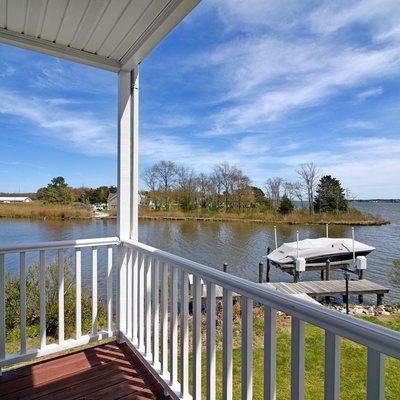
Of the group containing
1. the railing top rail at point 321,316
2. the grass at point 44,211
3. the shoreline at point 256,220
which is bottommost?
the railing top rail at point 321,316

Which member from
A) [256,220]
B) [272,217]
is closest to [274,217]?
[272,217]

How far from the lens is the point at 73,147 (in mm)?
5812

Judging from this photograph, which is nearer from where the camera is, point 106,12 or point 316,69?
point 106,12

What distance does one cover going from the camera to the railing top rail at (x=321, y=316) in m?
0.67

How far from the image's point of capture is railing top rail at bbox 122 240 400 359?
0.67 metres

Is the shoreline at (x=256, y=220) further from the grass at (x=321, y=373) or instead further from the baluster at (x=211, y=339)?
the baluster at (x=211, y=339)

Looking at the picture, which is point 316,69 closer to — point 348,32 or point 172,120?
point 348,32

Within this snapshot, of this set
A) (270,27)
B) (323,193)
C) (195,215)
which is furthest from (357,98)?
Result: (195,215)

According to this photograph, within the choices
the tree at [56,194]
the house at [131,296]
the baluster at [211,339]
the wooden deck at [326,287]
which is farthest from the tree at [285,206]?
the tree at [56,194]

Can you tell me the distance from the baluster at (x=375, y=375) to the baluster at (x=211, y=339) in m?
0.72

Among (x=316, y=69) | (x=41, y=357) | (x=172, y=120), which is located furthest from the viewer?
(x=172, y=120)

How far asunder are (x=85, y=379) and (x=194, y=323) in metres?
0.95

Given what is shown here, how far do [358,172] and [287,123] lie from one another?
2204mm

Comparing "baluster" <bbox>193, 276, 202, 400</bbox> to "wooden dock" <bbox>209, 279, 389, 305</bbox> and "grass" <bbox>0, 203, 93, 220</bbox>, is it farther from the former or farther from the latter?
"grass" <bbox>0, 203, 93, 220</bbox>
